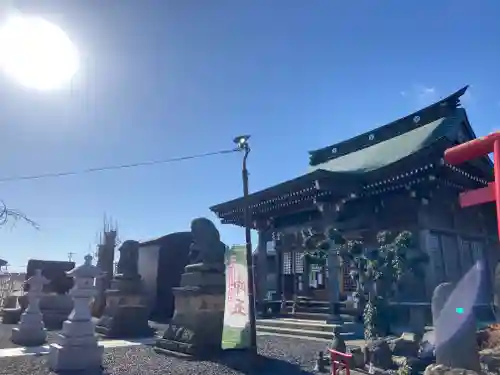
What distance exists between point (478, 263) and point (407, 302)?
4.59 meters

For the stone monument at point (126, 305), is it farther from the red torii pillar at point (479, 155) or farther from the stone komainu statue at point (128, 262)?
the red torii pillar at point (479, 155)

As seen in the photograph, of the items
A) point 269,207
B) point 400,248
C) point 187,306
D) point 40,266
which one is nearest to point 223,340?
point 187,306

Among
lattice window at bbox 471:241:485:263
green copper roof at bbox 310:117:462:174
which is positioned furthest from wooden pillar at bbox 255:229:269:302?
lattice window at bbox 471:241:485:263

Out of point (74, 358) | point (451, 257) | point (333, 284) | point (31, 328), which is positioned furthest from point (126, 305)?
point (451, 257)

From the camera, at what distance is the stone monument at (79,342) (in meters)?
8.06

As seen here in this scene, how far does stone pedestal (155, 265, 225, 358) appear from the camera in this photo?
30.5 feet

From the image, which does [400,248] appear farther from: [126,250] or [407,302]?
[126,250]

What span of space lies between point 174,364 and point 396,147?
12779 millimetres

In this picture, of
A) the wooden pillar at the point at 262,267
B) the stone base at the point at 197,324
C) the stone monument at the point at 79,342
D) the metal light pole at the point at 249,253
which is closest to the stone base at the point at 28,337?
the stone monument at the point at 79,342

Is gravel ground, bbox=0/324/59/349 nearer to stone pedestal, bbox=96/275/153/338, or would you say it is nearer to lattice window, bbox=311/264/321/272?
stone pedestal, bbox=96/275/153/338

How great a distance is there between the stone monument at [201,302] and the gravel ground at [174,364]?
1.52 feet

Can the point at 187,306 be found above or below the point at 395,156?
below

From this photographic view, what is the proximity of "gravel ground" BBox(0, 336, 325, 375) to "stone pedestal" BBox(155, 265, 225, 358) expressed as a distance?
398 mm

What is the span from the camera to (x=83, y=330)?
8.48 m
